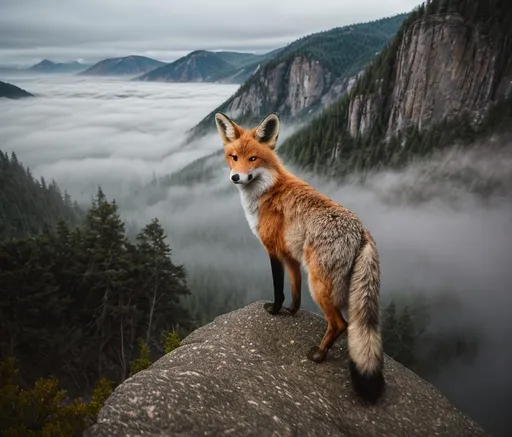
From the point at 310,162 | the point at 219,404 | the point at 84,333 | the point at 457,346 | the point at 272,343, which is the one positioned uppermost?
the point at 219,404

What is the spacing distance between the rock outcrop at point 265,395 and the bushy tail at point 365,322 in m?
0.81

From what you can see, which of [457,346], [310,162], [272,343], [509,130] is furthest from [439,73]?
[272,343]

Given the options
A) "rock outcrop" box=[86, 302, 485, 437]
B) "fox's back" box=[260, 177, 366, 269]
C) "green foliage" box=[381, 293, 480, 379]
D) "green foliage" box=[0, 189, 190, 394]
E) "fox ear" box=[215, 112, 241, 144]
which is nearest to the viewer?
"rock outcrop" box=[86, 302, 485, 437]

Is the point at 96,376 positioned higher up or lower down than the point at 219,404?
lower down

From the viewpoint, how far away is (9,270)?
94.9ft

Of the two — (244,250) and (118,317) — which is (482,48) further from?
(118,317)

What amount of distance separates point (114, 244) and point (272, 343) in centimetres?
2762

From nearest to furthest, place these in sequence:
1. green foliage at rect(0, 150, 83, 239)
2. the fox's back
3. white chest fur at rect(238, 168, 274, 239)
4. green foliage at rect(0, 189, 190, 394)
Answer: the fox's back < white chest fur at rect(238, 168, 274, 239) < green foliage at rect(0, 189, 190, 394) < green foliage at rect(0, 150, 83, 239)

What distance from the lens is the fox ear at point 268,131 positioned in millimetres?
8031

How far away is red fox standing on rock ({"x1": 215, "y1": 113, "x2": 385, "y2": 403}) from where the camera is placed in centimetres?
618

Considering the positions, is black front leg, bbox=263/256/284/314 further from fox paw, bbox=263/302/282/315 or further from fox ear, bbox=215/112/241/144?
fox ear, bbox=215/112/241/144

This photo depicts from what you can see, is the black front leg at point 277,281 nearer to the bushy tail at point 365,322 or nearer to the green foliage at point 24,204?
the bushy tail at point 365,322

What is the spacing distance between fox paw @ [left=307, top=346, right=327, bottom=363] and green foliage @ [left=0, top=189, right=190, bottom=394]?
27.0 meters

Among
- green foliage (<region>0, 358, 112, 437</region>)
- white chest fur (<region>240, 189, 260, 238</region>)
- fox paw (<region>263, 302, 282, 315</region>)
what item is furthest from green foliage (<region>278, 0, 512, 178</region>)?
green foliage (<region>0, 358, 112, 437</region>)
